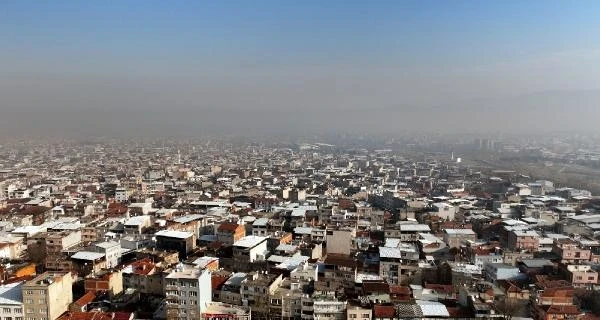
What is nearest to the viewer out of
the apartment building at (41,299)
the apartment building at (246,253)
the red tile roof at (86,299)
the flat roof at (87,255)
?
the apartment building at (41,299)

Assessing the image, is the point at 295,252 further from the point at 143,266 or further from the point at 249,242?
the point at 143,266

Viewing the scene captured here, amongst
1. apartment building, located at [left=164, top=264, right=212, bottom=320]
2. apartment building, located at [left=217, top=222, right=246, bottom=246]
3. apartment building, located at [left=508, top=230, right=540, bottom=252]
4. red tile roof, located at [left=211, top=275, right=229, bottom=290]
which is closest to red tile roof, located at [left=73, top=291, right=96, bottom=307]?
apartment building, located at [left=164, top=264, right=212, bottom=320]

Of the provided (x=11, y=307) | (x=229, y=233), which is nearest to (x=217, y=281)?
(x=11, y=307)

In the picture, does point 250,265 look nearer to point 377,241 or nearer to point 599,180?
point 377,241

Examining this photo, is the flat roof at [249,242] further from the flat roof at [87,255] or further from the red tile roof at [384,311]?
the red tile roof at [384,311]

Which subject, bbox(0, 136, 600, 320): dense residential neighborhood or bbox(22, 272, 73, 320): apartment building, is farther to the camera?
bbox(0, 136, 600, 320): dense residential neighborhood

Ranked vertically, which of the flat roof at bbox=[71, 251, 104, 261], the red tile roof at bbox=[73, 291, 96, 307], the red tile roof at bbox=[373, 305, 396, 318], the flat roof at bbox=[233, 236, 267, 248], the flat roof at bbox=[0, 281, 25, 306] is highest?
the flat roof at bbox=[0, 281, 25, 306]

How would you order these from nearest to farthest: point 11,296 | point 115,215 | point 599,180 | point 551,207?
point 11,296
point 115,215
point 551,207
point 599,180

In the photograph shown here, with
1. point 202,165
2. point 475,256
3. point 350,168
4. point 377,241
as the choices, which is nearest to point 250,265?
point 377,241

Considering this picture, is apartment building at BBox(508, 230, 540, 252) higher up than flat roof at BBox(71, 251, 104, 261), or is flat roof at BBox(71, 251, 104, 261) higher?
flat roof at BBox(71, 251, 104, 261)

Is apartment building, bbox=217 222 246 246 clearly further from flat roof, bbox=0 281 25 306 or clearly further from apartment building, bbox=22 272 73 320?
flat roof, bbox=0 281 25 306

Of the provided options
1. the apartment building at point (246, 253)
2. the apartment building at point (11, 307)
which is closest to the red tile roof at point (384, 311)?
the apartment building at point (246, 253)
